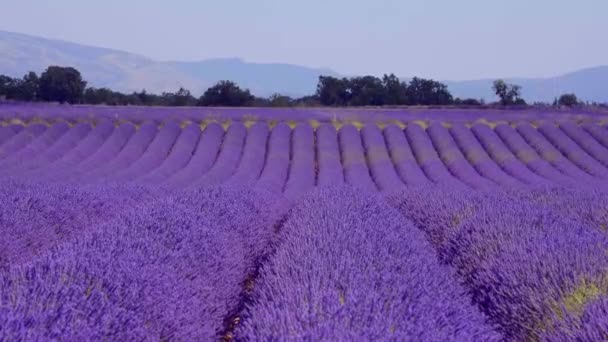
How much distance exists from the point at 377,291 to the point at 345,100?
111ft

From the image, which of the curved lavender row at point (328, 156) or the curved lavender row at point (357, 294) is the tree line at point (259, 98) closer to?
the curved lavender row at point (328, 156)

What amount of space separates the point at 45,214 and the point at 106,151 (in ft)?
39.5

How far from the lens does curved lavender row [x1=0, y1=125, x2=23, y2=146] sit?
19.7 metres

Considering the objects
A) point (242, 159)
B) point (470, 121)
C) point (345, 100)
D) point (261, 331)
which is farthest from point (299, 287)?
point (345, 100)

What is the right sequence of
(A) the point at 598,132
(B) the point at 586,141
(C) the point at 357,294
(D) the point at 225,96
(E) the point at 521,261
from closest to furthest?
(C) the point at 357,294, (E) the point at 521,261, (B) the point at 586,141, (A) the point at 598,132, (D) the point at 225,96

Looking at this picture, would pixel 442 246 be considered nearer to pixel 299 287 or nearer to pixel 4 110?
pixel 299 287

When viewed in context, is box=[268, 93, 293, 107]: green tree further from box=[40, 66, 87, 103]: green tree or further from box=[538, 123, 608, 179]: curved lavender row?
box=[538, 123, 608, 179]: curved lavender row

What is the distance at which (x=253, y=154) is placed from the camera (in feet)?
60.6

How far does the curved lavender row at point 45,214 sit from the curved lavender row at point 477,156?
339 inches

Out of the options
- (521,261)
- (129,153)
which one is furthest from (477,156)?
(521,261)

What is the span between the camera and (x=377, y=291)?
11.2 ft

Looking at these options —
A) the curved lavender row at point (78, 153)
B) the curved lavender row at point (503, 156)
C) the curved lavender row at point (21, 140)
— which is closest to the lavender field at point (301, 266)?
the curved lavender row at point (78, 153)

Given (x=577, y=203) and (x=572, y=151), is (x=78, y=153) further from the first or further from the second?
(x=577, y=203)

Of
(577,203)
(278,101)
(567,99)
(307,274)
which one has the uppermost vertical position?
(307,274)
